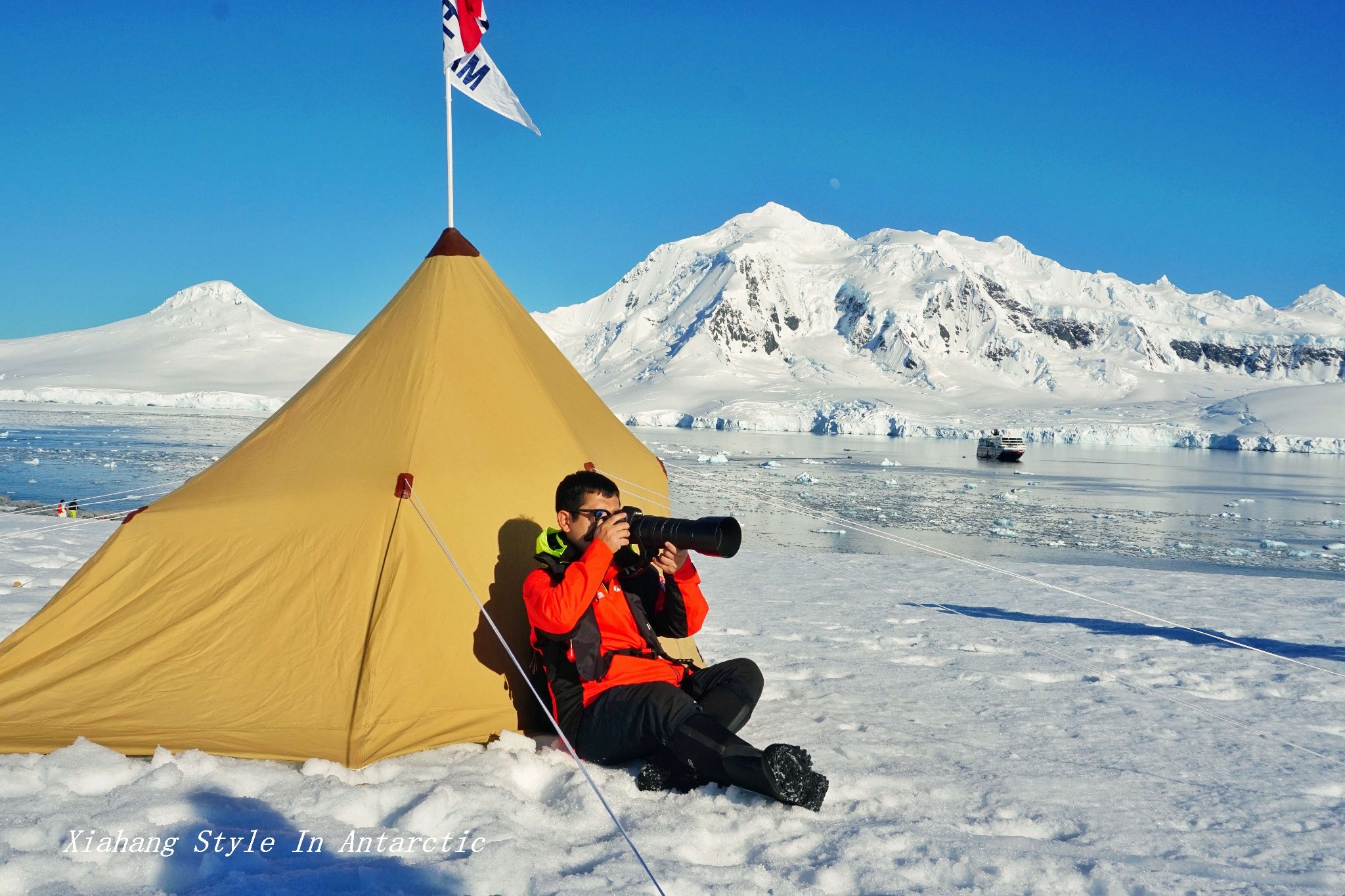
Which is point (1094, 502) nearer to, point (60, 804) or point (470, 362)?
point (470, 362)

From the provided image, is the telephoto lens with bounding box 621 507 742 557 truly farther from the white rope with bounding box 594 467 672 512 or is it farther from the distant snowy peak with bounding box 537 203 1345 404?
the distant snowy peak with bounding box 537 203 1345 404

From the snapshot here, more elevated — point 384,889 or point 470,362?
point 470,362

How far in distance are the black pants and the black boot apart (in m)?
0.10

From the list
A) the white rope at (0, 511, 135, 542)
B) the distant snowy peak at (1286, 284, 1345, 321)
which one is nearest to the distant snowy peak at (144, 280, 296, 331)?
the white rope at (0, 511, 135, 542)

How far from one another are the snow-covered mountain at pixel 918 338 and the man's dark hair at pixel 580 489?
220 feet

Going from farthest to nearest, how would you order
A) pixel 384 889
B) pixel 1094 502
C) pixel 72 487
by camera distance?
pixel 1094 502 → pixel 72 487 → pixel 384 889

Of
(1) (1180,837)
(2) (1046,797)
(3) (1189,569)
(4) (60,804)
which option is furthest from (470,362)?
(3) (1189,569)

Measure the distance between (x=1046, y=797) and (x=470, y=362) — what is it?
2966mm

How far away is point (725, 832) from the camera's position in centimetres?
267

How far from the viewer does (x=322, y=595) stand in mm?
3430

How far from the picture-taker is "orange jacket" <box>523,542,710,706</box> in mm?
3076

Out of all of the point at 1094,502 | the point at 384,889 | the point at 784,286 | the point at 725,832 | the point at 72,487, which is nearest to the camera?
the point at 384,889

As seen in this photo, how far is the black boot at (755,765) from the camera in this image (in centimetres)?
280

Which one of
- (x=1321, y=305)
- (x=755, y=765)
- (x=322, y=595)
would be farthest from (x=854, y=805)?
(x=1321, y=305)
